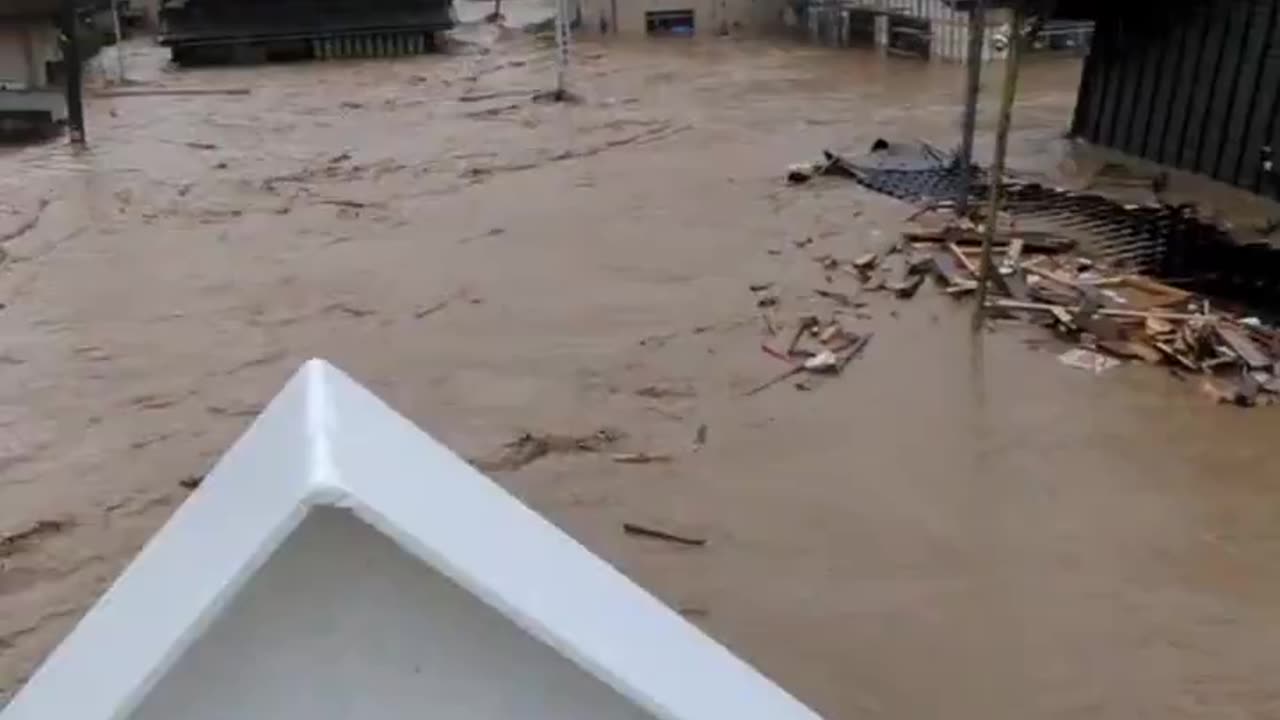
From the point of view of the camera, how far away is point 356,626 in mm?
1188

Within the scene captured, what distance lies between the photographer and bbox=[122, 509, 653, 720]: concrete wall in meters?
1.17

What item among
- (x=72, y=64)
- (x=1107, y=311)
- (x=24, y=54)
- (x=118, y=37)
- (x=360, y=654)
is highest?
(x=360, y=654)

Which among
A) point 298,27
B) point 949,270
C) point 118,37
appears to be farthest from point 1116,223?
point 118,37

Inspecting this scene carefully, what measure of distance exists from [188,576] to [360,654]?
187mm

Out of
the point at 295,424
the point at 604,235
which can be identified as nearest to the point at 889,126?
the point at 604,235

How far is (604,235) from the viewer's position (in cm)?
923

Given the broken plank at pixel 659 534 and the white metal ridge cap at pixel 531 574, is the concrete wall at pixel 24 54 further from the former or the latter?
the white metal ridge cap at pixel 531 574

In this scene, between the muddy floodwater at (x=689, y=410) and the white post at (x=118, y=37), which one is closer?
the muddy floodwater at (x=689, y=410)

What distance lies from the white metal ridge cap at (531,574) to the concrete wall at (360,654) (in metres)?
0.02

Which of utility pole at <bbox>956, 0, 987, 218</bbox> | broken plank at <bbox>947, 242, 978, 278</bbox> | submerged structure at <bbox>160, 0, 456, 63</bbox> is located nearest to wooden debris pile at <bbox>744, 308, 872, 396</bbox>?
broken plank at <bbox>947, 242, 978, 278</bbox>

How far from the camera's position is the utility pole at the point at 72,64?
41.3 ft

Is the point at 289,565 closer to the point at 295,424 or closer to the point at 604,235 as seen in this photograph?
the point at 295,424

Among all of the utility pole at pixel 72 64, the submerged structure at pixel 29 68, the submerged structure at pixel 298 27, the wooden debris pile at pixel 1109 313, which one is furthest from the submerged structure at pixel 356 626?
the submerged structure at pixel 298 27

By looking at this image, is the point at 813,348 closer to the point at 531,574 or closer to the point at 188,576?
the point at 531,574
